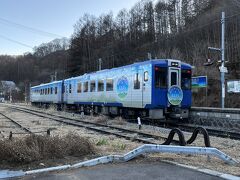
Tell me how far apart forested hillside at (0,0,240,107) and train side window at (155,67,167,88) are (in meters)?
17.8

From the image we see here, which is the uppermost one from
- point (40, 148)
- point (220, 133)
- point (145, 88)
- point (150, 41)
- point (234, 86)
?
point (150, 41)

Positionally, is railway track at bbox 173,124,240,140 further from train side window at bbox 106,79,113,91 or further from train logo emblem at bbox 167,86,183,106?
train side window at bbox 106,79,113,91

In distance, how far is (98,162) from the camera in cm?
803

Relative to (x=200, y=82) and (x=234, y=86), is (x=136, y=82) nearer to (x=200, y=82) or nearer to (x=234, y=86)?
(x=200, y=82)

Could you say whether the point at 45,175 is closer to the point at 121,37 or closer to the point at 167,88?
the point at 167,88

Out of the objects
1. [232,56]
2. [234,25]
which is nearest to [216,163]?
[232,56]

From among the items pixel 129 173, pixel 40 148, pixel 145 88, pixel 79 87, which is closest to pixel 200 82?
pixel 145 88

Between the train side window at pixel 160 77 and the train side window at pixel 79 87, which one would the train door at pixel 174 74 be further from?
the train side window at pixel 79 87

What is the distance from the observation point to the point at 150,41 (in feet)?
257

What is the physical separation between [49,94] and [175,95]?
27.5 meters

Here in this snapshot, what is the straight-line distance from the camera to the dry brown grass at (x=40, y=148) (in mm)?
8055

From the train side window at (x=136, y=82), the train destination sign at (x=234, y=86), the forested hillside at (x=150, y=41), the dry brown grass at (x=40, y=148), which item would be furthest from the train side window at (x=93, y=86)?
the dry brown grass at (x=40, y=148)

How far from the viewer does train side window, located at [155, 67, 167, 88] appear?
20422 mm

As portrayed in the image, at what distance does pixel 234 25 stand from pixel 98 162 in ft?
168
